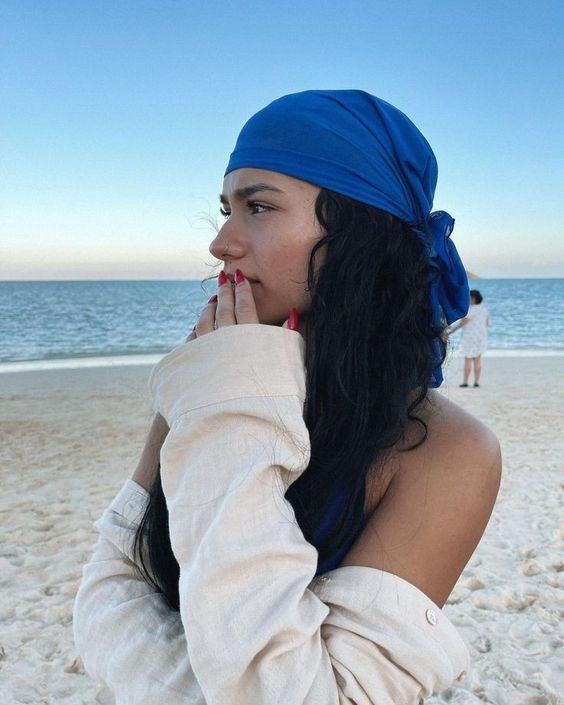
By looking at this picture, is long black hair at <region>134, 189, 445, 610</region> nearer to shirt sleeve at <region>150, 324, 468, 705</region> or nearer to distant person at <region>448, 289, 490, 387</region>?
shirt sleeve at <region>150, 324, 468, 705</region>

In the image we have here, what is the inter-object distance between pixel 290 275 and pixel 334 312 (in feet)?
0.44

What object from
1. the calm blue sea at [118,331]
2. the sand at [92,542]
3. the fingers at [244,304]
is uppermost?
the fingers at [244,304]

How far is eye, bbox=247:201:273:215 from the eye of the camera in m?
1.43

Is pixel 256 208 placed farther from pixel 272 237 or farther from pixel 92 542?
pixel 92 542

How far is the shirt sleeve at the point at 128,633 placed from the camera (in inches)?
45.2

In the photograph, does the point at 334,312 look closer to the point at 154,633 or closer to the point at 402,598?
the point at 402,598

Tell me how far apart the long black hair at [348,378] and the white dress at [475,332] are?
11.9 meters

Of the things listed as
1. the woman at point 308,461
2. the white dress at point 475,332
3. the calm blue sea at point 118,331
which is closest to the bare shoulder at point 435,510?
the woman at point 308,461

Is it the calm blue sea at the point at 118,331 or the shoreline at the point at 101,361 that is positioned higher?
the shoreline at the point at 101,361

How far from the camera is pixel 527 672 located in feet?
11.0

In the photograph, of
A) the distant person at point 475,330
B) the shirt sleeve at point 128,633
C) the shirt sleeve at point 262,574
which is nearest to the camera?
the shirt sleeve at point 262,574

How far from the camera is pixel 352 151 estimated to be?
4.68 ft

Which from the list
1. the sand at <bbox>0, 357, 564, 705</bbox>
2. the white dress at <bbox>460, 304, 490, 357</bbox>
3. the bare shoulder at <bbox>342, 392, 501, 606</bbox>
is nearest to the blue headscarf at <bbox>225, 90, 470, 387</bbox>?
the bare shoulder at <bbox>342, 392, 501, 606</bbox>

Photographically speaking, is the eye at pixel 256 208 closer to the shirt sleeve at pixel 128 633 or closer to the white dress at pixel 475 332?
the shirt sleeve at pixel 128 633
